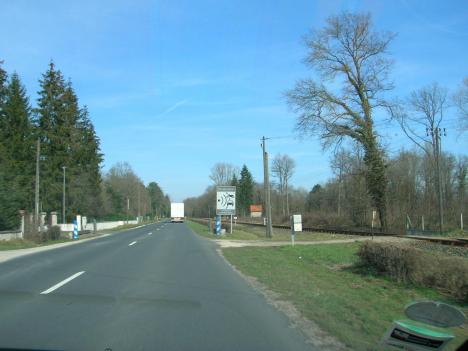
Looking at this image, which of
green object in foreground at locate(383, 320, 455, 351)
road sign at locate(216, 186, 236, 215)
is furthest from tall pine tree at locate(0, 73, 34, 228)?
green object in foreground at locate(383, 320, 455, 351)

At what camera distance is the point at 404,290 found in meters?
12.0

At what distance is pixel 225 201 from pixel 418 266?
110ft

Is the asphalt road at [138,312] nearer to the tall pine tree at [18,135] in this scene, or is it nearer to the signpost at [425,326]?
the signpost at [425,326]

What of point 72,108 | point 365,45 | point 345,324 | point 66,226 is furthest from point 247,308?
point 72,108

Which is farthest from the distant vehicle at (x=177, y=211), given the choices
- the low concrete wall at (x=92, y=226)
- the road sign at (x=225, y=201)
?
the road sign at (x=225, y=201)

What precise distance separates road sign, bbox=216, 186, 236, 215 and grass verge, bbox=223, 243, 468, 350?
85.4 ft

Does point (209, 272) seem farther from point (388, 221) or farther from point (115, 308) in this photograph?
point (388, 221)

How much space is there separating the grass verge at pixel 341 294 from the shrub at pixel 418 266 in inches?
11.5

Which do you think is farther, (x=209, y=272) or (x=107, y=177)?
(x=107, y=177)

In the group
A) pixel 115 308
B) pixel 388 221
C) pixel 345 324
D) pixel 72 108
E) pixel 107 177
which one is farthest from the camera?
pixel 107 177

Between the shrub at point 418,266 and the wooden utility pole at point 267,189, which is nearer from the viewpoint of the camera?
the shrub at point 418,266

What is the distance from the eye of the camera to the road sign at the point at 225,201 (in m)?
45.7

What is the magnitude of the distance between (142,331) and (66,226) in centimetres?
5100

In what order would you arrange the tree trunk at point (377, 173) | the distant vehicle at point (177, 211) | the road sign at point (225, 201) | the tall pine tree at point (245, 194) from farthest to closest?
the tall pine tree at point (245, 194) → the distant vehicle at point (177, 211) → the road sign at point (225, 201) → the tree trunk at point (377, 173)
